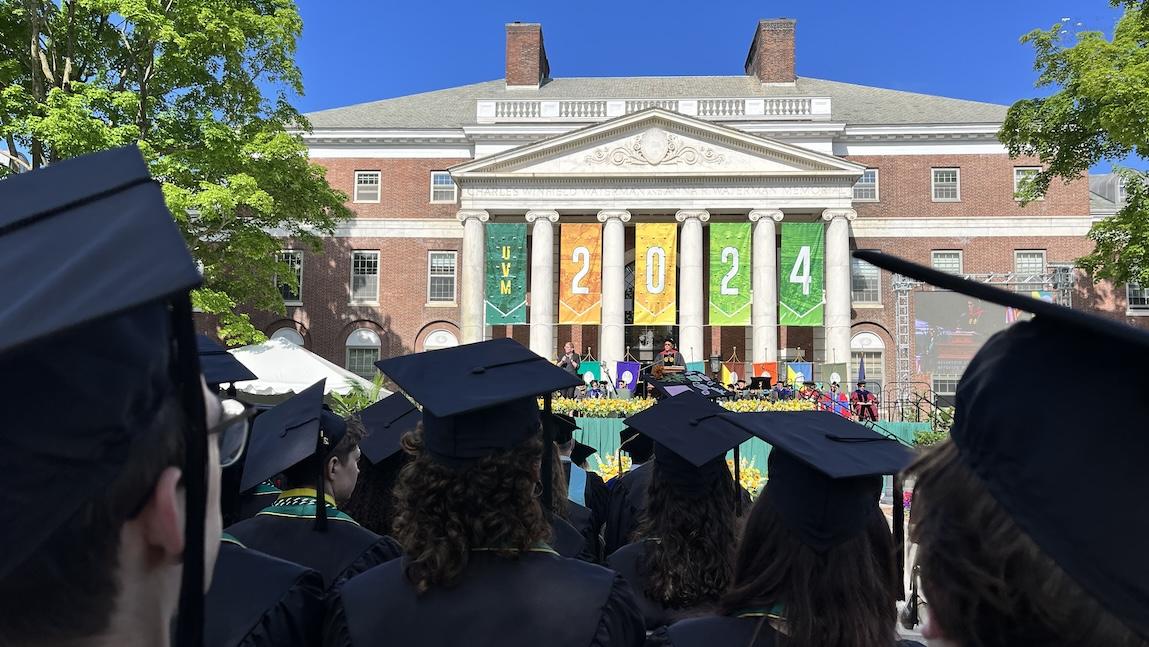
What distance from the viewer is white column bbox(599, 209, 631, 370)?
2811 cm

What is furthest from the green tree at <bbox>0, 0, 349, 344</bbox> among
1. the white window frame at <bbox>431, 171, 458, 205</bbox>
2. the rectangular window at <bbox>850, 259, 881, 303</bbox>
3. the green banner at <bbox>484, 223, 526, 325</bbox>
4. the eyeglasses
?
the rectangular window at <bbox>850, 259, 881, 303</bbox>

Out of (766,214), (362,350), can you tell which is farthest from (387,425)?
(362,350)

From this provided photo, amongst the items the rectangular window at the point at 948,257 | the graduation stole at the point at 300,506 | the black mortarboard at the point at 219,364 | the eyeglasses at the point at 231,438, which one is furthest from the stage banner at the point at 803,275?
the eyeglasses at the point at 231,438

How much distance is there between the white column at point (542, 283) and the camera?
94.7 ft

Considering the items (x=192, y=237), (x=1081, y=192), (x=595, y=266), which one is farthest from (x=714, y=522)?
(x=1081, y=192)

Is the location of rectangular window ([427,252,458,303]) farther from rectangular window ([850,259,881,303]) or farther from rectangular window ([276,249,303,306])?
rectangular window ([850,259,881,303])

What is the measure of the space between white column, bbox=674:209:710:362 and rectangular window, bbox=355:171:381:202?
1409cm

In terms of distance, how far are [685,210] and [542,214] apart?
220 inches

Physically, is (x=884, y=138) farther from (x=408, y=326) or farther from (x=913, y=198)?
(x=408, y=326)

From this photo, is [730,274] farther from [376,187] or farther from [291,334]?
[291,334]

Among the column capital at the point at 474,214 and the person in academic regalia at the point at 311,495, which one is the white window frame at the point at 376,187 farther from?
the person in academic regalia at the point at 311,495

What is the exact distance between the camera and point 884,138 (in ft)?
108

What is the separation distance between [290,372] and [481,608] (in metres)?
13.1

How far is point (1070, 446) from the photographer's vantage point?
108 centimetres
